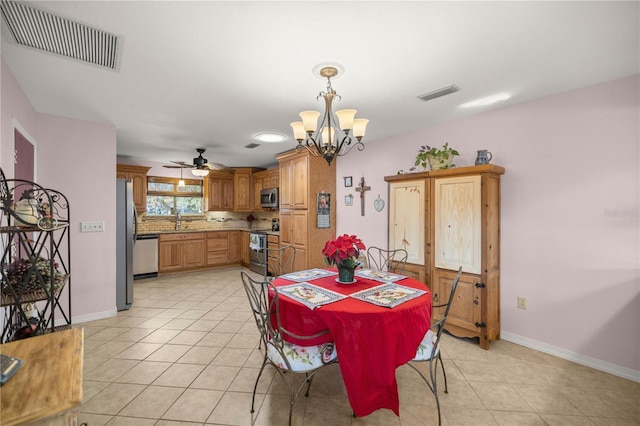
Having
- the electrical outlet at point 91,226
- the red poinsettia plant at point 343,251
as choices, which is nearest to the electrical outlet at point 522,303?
the red poinsettia plant at point 343,251

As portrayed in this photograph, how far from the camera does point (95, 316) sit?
3.35 m

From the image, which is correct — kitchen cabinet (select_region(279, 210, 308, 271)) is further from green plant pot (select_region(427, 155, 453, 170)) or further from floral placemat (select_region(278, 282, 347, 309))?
floral placemat (select_region(278, 282, 347, 309))

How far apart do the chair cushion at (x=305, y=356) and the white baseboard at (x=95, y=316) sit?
281 centimetres

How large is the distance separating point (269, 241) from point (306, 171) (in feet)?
5.67

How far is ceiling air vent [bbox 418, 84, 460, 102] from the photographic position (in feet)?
7.91

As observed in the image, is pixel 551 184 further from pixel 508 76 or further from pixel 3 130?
pixel 3 130

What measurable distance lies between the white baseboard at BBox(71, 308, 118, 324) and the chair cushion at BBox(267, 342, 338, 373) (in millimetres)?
2809

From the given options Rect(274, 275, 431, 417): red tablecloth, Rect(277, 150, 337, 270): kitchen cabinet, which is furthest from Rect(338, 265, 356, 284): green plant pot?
Rect(277, 150, 337, 270): kitchen cabinet

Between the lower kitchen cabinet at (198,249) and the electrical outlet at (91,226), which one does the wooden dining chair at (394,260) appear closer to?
the electrical outlet at (91,226)

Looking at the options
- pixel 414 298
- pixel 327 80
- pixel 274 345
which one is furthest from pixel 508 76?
pixel 274 345

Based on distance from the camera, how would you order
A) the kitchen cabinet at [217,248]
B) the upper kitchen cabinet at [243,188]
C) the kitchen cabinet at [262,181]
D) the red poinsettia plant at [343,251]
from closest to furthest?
the red poinsettia plant at [343,251] → the kitchen cabinet at [262,181] → the kitchen cabinet at [217,248] → the upper kitchen cabinet at [243,188]

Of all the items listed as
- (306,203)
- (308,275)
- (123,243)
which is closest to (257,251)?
(306,203)

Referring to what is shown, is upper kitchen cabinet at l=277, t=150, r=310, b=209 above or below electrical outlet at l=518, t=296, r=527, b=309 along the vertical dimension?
Answer: above

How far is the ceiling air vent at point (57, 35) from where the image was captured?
1.50 meters
